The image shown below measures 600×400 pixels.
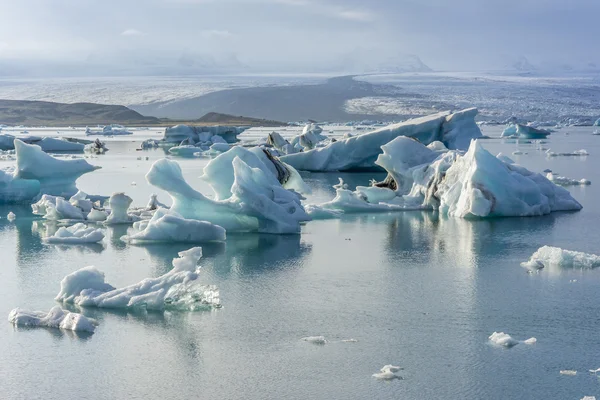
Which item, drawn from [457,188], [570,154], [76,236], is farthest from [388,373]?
[570,154]

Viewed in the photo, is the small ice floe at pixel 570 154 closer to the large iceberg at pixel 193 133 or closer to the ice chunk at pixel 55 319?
the large iceberg at pixel 193 133

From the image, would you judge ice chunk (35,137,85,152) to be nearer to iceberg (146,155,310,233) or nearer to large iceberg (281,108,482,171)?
large iceberg (281,108,482,171)

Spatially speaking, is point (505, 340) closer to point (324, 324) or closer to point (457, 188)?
point (324, 324)

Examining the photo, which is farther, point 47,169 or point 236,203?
point 47,169

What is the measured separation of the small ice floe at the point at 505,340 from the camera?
14.8 ft

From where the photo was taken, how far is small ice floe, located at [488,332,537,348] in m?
4.52

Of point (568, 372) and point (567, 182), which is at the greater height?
point (568, 372)

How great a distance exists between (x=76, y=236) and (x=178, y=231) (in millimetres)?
1117

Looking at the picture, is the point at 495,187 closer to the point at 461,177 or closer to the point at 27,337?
the point at 461,177

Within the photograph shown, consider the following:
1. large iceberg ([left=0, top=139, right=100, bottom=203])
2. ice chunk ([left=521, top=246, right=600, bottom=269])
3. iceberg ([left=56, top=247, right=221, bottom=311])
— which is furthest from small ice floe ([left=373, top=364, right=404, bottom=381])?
large iceberg ([left=0, top=139, right=100, bottom=203])

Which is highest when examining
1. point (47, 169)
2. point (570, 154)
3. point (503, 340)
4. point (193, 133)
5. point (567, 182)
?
point (503, 340)

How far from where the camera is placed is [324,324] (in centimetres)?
492

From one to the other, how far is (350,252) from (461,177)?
2.94 m

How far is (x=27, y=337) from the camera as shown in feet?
15.4
